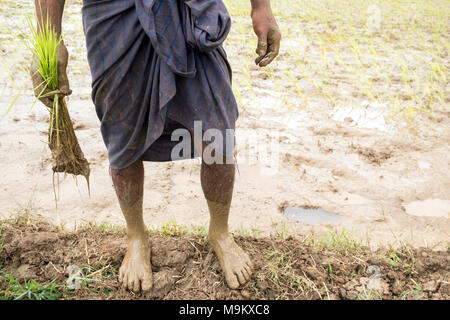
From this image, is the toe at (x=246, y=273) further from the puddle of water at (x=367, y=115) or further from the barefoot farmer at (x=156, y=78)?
the puddle of water at (x=367, y=115)

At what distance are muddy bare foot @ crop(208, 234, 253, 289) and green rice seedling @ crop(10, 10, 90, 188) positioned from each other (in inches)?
26.2

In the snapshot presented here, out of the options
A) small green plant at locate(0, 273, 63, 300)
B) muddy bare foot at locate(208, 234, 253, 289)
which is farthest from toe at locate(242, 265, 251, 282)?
small green plant at locate(0, 273, 63, 300)

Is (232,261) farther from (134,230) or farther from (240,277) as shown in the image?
(134,230)

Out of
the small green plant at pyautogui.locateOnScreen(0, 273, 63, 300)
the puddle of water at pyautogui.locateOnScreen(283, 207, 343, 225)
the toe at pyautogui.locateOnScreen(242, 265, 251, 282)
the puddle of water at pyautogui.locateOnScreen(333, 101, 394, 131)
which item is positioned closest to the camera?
the small green plant at pyautogui.locateOnScreen(0, 273, 63, 300)

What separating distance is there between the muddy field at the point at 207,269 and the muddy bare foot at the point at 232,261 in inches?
1.6

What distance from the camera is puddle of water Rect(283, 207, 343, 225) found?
2.32 m

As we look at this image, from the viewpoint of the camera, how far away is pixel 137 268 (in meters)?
1.54

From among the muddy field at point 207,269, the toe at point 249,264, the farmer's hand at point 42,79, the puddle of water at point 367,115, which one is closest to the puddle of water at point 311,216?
the muddy field at point 207,269

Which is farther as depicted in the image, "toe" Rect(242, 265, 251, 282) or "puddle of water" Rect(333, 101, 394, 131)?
"puddle of water" Rect(333, 101, 394, 131)

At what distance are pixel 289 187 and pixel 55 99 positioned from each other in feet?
5.38

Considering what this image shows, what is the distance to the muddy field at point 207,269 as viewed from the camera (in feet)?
5.03

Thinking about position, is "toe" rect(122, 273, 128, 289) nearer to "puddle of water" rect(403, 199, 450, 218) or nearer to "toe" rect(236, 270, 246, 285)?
"toe" rect(236, 270, 246, 285)

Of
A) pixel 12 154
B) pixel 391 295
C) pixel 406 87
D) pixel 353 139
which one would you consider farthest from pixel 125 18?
pixel 406 87

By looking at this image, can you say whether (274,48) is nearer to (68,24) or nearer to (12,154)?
(12,154)
